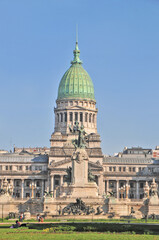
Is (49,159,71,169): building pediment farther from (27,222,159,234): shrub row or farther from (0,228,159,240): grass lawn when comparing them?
(0,228,159,240): grass lawn

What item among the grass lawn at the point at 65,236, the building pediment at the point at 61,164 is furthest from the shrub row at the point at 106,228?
the building pediment at the point at 61,164

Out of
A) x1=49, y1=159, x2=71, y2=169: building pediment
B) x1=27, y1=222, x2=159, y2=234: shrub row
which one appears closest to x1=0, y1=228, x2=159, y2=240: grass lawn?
x1=27, y1=222, x2=159, y2=234: shrub row

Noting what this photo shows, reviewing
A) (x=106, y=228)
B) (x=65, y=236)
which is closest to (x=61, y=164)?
(x=106, y=228)

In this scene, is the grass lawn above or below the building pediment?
below

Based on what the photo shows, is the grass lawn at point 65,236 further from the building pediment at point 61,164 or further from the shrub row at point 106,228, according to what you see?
the building pediment at point 61,164

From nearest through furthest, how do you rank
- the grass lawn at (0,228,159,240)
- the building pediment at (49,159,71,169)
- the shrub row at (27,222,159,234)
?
the grass lawn at (0,228,159,240), the shrub row at (27,222,159,234), the building pediment at (49,159,71,169)

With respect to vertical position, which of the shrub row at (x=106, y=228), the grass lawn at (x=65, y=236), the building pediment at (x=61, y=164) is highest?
the building pediment at (x=61, y=164)

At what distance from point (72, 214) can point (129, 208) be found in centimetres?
1800

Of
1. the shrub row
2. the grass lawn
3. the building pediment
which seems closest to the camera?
the grass lawn

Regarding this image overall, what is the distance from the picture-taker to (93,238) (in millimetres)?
56969

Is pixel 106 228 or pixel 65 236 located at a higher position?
pixel 106 228

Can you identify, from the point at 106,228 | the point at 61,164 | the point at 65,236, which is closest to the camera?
the point at 65,236

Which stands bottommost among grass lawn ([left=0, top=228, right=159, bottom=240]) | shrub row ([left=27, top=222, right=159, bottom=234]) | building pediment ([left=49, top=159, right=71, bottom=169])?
grass lawn ([left=0, top=228, right=159, bottom=240])

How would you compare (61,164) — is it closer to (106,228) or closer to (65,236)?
(106,228)
